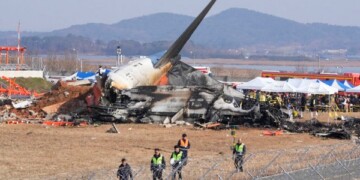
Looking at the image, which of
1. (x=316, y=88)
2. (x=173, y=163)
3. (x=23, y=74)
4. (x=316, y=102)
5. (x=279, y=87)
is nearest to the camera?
(x=173, y=163)

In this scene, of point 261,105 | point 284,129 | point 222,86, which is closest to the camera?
point 284,129

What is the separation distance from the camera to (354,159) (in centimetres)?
2525

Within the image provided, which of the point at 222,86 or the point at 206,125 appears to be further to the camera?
the point at 222,86

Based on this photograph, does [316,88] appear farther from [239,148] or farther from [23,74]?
[23,74]

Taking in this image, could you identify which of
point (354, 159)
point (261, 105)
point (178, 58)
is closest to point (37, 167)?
point (354, 159)

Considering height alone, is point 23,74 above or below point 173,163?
above

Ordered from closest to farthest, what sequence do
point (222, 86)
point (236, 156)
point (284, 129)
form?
point (236, 156), point (284, 129), point (222, 86)

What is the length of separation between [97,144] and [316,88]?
28545 millimetres

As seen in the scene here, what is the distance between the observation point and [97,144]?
120 ft

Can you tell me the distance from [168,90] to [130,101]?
8.73 feet

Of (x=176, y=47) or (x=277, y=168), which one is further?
(x=176, y=47)

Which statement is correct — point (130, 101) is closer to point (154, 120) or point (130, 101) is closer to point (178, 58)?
point (154, 120)

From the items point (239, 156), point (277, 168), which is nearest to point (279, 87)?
point (239, 156)

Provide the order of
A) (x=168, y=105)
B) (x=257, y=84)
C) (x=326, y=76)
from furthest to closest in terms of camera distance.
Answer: (x=326, y=76) → (x=257, y=84) → (x=168, y=105)
